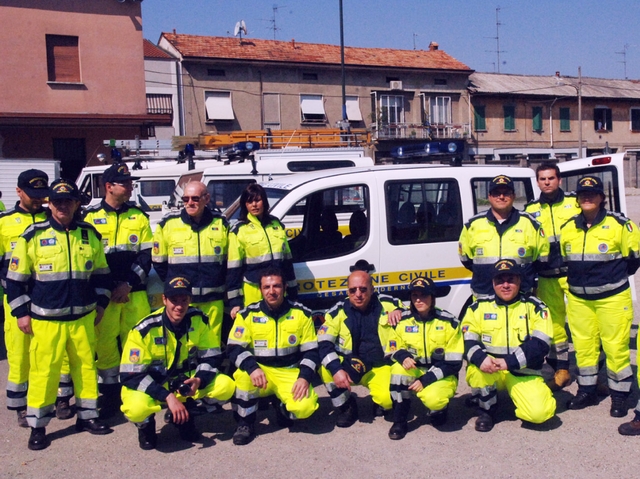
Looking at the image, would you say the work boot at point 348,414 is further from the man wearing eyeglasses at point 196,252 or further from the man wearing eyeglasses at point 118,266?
the man wearing eyeglasses at point 118,266

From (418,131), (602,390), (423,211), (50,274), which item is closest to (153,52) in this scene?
(418,131)

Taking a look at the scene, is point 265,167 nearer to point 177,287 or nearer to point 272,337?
point 272,337

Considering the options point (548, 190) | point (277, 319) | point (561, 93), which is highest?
point (561, 93)

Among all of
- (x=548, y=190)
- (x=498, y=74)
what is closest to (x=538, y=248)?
(x=548, y=190)

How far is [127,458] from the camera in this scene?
464 cm

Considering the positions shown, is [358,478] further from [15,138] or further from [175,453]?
[15,138]

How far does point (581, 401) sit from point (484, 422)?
3.21 ft

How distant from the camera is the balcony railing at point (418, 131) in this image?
118 ft

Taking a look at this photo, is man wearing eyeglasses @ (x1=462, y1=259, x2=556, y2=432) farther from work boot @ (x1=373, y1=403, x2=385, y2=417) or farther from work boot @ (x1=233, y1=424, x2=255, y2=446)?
work boot @ (x1=233, y1=424, x2=255, y2=446)

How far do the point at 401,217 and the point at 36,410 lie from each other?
3.44m

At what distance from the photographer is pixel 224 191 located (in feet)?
32.1

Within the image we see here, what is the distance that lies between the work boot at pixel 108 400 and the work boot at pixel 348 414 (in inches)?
73.9

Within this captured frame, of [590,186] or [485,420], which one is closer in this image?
[485,420]

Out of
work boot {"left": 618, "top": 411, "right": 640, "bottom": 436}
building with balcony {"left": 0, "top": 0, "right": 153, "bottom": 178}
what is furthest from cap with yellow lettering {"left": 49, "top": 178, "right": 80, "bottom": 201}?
building with balcony {"left": 0, "top": 0, "right": 153, "bottom": 178}
